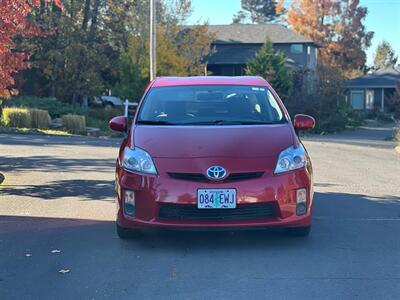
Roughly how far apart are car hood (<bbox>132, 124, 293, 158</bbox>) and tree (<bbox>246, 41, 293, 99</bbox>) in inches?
1138

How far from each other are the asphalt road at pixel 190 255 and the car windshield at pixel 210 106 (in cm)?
123

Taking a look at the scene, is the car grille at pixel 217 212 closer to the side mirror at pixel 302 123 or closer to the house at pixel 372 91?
the side mirror at pixel 302 123

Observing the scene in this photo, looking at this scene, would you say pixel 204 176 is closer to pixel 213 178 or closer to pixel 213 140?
pixel 213 178

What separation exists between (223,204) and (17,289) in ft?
6.44

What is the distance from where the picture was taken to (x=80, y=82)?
32812 millimetres

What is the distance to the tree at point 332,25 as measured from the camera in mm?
57781

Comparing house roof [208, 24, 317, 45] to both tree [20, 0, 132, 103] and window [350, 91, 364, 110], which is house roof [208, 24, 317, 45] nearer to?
window [350, 91, 364, 110]

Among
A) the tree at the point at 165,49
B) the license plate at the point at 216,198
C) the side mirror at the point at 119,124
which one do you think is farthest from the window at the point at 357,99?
the license plate at the point at 216,198

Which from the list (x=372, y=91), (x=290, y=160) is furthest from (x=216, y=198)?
(x=372, y=91)

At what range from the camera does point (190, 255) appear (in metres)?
5.88

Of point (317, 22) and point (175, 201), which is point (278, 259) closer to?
point (175, 201)

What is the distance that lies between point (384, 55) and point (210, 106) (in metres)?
87.4

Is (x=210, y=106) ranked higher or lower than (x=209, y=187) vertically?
higher

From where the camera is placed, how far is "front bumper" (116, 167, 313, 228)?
5.78m
